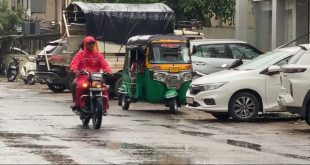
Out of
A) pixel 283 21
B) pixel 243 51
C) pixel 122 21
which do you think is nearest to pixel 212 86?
pixel 243 51

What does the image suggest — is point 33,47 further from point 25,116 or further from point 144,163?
point 144,163

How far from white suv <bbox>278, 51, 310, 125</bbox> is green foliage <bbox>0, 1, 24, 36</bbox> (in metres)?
34.6

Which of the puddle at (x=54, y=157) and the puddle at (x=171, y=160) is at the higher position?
the puddle at (x=54, y=157)

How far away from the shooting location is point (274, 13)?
2530 centimetres

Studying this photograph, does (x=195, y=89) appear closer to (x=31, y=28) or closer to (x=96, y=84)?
(x=96, y=84)

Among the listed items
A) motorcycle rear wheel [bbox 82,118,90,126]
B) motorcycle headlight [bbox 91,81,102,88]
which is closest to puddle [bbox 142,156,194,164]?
motorcycle headlight [bbox 91,81,102,88]

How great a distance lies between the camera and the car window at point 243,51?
20837 millimetres

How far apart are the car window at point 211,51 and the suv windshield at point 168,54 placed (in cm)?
263

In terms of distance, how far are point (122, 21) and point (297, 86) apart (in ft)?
38.7

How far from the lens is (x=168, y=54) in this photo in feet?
59.5

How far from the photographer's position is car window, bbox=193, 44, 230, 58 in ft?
68.4

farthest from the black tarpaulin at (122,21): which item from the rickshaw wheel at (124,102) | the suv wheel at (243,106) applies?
the suv wheel at (243,106)

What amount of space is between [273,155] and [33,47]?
37.0 meters

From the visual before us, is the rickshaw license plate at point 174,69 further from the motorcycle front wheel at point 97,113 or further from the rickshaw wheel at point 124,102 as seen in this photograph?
the motorcycle front wheel at point 97,113
